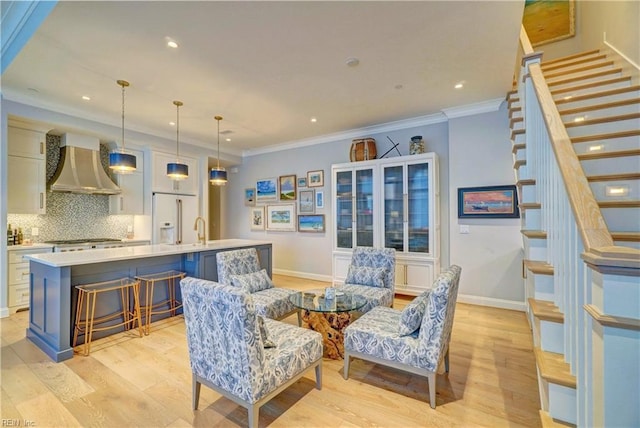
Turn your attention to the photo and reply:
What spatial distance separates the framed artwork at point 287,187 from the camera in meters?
6.15

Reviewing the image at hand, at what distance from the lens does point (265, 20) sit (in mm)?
2299

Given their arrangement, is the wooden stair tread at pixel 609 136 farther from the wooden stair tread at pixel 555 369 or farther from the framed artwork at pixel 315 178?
the framed artwork at pixel 315 178

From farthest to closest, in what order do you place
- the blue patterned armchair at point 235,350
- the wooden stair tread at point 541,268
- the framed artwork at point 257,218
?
the framed artwork at point 257,218, the wooden stair tread at point 541,268, the blue patterned armchair at point 235,350

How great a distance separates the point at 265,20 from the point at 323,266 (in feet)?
14.5

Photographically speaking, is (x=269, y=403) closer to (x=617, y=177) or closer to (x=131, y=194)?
(x=617, y=177)

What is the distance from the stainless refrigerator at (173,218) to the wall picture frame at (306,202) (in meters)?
2.13

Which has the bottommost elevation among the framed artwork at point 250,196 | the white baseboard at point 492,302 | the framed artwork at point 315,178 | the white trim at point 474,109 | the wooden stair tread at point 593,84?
the white baseboard at point 492,302

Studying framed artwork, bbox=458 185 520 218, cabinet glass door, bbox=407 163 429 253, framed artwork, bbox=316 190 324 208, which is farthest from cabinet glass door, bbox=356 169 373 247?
framed artwork, bbox=458 185 520 218

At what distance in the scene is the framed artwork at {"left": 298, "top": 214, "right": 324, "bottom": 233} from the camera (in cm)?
583

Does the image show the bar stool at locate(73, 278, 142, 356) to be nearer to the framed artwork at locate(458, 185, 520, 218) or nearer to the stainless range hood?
the stainless range hood

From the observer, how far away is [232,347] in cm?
165

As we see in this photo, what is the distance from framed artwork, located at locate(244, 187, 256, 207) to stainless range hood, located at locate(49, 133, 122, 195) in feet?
8.58

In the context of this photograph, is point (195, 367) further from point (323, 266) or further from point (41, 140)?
point (41, 140)

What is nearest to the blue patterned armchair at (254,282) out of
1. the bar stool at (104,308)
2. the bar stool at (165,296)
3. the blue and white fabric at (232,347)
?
the bar stool at (165,296)
